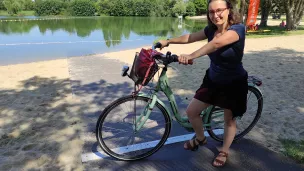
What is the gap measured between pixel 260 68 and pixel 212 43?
19.9 ft

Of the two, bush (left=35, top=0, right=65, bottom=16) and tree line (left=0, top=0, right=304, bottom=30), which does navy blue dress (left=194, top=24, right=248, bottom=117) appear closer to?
tree line (left=0, top=0, right=304, bottom=30)

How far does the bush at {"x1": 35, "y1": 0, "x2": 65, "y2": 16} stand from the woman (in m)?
86.4

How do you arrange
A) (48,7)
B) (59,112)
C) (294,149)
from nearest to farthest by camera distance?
(294,149) → (59,112) → (48,7)

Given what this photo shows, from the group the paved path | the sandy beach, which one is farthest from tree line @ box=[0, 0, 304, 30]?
the paved path

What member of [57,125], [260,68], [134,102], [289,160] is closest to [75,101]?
[57,125]

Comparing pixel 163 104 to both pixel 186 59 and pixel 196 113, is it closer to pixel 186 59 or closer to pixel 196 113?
pixel 196 113

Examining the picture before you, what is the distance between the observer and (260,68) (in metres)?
7.66

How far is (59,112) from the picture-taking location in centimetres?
442

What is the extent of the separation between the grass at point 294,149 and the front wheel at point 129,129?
5.09 feet

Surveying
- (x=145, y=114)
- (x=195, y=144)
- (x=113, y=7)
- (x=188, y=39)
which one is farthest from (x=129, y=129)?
(x=113, y=7)

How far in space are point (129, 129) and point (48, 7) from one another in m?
87.1

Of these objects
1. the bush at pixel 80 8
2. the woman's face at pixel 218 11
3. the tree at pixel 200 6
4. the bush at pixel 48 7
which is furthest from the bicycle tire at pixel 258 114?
the bush at pixel 48 7

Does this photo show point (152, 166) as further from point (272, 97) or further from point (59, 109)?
point (272, 97)

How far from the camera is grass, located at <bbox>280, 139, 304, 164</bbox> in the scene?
306 cm
